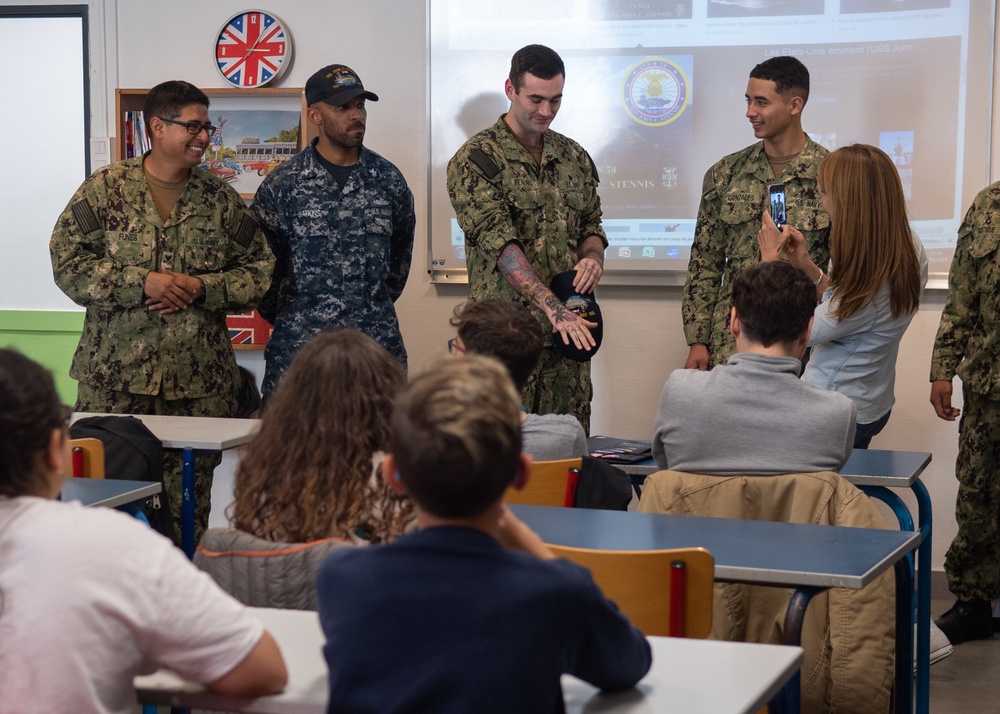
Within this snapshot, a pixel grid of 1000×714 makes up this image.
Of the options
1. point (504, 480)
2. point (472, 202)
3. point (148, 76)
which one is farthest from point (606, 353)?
point (504, 480)

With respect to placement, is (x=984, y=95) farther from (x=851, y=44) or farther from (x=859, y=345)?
(x=859, y=345)

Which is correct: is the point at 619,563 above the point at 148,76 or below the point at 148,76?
below

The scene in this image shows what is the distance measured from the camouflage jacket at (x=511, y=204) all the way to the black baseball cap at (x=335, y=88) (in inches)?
17.2

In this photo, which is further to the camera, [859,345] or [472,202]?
[472,202]

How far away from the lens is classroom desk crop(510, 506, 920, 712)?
5.79 ft

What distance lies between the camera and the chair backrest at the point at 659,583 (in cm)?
162

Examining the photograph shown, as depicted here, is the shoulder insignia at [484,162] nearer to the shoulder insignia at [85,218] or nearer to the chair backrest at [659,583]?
the shoulder insignia at [85,218]

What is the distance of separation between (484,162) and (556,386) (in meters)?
0.81

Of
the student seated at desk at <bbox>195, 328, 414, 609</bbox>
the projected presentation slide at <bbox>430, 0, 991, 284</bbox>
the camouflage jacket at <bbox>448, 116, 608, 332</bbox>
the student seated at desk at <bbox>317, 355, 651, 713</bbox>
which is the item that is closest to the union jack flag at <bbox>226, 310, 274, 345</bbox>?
the projected presentation slide at <bbox>430, 0, 991, 284</bbox>

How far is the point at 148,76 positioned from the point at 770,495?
3.93 meters

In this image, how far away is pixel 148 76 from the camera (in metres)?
5.12

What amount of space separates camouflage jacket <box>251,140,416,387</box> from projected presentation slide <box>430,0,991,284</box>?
822 millimetres

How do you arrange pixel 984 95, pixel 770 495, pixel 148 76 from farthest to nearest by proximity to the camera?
pixel 148 76 → pixel 984 95 → pixel 770 495

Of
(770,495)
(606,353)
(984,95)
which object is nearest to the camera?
(770,495)
